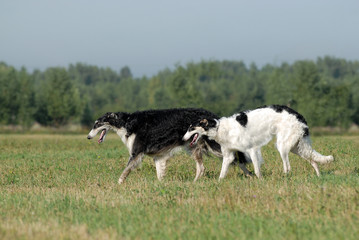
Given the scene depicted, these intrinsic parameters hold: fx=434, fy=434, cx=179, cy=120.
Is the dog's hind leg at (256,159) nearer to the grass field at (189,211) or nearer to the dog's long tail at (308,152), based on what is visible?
the grass field at (189,211)

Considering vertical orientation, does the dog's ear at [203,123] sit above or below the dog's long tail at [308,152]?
above

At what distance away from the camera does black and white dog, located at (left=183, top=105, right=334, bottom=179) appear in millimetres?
10672

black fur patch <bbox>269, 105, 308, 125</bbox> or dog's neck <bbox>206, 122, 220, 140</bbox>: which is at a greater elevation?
black fur patch <bbox>269, 105, 308, 125</bbox>

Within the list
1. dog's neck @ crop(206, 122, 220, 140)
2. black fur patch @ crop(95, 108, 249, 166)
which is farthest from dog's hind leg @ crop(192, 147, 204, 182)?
dog's neck @ crop(206, 122, 220, 140)

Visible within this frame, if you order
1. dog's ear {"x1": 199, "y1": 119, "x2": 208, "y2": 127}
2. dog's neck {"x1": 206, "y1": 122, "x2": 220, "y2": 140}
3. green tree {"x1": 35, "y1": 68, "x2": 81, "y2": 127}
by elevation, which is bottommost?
green tree {"x1": 35, "y1": 68, "x2": 81, "y2": 127}

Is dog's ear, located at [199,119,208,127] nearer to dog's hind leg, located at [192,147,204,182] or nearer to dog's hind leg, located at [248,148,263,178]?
dog's hind leg, located at [192,147,204,182]

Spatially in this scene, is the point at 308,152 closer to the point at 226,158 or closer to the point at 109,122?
the point at 226,158

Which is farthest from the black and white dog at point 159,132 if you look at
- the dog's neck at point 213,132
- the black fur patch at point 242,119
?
the black fur patch at point 242,119

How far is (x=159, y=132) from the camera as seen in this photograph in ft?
37.1

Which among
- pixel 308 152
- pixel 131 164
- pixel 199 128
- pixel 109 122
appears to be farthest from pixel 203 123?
pixel 308 152

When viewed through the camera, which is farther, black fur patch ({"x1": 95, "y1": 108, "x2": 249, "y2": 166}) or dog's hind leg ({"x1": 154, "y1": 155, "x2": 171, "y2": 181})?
dog's hind leg ({"x1": 154, "y1": 155, "x2": 171, "y2": 181})

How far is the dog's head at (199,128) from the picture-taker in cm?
1079

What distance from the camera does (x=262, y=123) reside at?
10812 mm

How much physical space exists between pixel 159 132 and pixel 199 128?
3.70 feet
